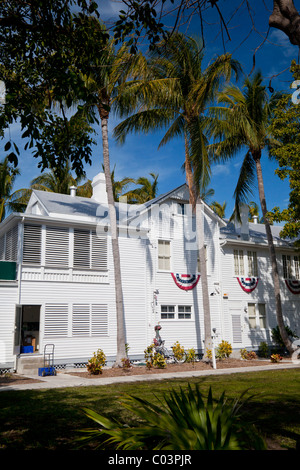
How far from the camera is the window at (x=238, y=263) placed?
24.9 m

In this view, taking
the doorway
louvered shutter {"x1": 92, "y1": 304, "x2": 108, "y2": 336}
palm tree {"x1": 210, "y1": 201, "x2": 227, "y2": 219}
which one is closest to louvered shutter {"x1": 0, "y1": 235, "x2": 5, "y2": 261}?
the doorway

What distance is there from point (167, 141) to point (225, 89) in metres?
4.63

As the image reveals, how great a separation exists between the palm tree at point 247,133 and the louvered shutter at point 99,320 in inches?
372

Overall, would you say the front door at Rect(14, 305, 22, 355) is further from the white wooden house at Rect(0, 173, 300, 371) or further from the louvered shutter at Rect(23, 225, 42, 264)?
the louvered shutter at Rect(23, 225, 42, 264)

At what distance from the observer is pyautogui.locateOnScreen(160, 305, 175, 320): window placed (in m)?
21.4

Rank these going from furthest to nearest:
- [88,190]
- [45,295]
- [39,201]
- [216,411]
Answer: [88,190] → [39,201] → [45,295] → [216,411]

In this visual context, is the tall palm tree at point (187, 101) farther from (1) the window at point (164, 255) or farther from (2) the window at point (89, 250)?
(2) the window at point (89, 250)

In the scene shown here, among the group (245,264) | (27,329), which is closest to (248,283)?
(245,264)

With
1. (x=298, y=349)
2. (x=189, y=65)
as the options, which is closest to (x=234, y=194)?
(x=189, y=65)

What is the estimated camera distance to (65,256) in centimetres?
1880

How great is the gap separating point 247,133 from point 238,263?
822 centimetres

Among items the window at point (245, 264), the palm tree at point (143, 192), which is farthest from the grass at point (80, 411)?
the palm tree at point (143, 192)
